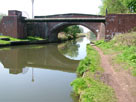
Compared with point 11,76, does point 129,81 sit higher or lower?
higher

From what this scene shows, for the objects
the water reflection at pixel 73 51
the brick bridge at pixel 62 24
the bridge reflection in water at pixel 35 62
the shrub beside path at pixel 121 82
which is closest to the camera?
the shrub beside path at pixel 121 82

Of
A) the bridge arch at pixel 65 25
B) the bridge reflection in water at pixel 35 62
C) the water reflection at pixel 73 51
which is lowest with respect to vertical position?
the water reflection at pixel 73 51

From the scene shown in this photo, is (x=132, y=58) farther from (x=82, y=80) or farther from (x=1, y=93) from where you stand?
(x=1, y=93)

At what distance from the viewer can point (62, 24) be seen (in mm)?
27688

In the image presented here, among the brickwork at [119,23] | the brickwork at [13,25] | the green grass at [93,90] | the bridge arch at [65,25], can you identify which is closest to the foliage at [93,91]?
the green grass at [93,90]

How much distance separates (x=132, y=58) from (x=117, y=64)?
2.45 feet

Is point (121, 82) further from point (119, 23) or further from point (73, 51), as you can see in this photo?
point (119, 23)

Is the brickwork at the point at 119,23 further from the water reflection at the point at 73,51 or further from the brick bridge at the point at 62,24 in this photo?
the water reflection at the point at 73,51

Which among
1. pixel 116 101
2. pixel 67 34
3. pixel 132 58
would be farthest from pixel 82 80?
pixel 67 34

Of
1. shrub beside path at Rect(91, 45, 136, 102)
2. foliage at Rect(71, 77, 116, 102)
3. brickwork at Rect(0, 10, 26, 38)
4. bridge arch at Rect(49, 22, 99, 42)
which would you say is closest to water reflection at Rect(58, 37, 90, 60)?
bridge arch at Rect(49, 22, 99, 42)

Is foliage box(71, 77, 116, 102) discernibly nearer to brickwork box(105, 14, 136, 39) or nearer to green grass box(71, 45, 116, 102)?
green grass box(71, 45, 116, 102)

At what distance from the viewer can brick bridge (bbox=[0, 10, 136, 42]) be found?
20297 mm

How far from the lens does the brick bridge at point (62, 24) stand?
2030 centimetres

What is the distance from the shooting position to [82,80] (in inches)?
215
